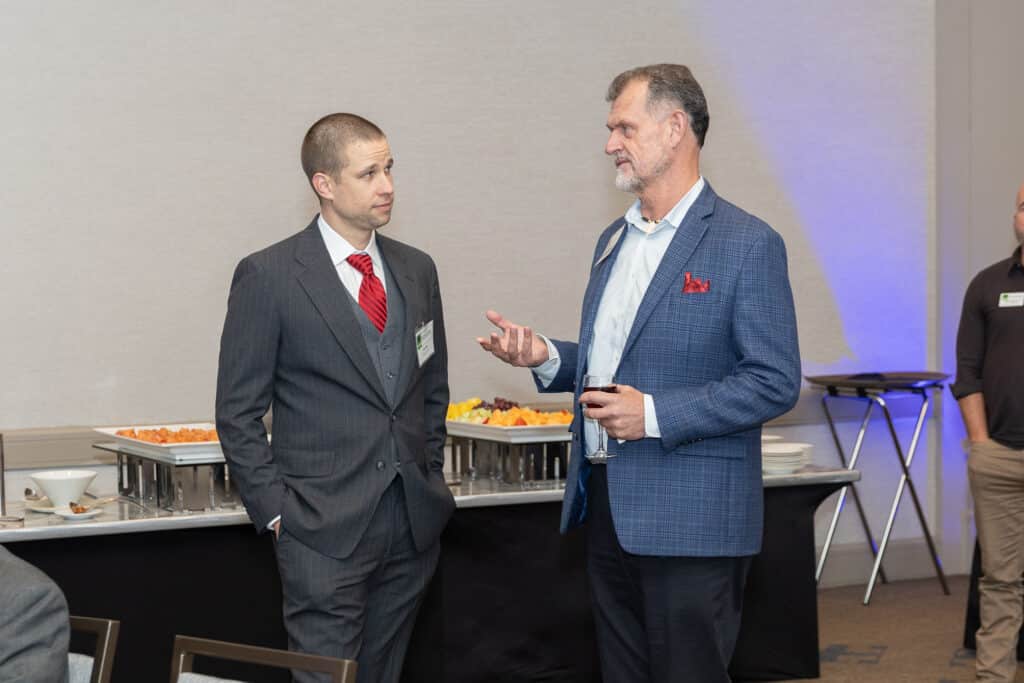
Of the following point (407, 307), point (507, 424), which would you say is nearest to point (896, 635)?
point (507, 424)

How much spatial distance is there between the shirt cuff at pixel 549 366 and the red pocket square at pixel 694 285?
457 millimetres

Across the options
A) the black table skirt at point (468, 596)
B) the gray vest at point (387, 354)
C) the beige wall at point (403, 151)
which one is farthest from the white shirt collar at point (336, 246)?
the beige wall at point (403, 151)

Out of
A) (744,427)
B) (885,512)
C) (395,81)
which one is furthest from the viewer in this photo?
(885,512)

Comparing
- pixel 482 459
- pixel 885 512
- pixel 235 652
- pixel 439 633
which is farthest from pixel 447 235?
pixel 235 652

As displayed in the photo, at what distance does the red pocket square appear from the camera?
8.45 ft

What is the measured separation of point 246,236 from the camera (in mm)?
5164

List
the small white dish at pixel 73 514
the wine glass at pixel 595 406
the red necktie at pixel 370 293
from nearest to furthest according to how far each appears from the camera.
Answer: the wine glass at pixel 595 406 < the red necktie at pixel 370 293 < the small white dish at pixel 73 514

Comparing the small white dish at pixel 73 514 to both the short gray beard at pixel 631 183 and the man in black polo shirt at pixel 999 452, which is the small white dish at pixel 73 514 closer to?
the short gray beard at pixel 631 183

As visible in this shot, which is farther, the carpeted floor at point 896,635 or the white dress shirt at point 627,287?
the carpeted floor at point 896,635

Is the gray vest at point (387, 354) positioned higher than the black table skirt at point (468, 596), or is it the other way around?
the gray vest at point (387, 354)

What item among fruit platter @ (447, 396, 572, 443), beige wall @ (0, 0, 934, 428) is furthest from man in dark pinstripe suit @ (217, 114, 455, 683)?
beige wall @ (0, 0, 934, 428)

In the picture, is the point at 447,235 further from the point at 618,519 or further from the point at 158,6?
the point at 618,519

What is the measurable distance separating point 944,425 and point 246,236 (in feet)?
11.5

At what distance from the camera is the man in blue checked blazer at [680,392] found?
2537mm
